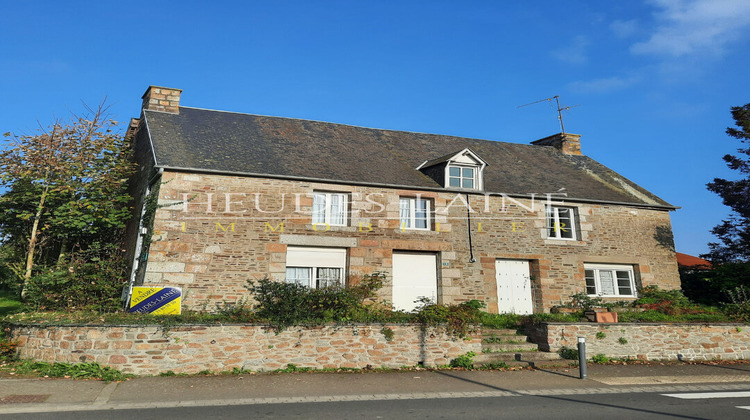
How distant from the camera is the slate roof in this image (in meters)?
13.2

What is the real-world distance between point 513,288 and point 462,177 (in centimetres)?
356

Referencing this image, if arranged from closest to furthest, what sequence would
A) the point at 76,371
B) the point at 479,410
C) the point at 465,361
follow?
the point at 479,410
the point at 76,371
the point at 465,361

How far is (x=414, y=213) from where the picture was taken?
553 inches

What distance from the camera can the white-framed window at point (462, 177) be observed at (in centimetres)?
1461

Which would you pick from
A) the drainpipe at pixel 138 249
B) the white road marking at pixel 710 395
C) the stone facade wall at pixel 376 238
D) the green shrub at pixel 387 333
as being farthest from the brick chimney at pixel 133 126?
the white road marking at pixel 710 395

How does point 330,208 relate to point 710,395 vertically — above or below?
above

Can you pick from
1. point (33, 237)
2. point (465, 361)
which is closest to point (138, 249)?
point (33, 237)

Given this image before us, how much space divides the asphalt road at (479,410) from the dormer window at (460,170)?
25.8 feet

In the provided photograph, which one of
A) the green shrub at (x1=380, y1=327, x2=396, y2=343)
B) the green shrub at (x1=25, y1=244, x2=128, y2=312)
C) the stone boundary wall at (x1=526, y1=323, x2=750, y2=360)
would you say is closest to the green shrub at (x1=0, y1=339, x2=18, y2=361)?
the green shrub at (x1=25, y1=244, x2=128, y2=312)

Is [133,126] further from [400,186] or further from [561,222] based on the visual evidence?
[561,222]

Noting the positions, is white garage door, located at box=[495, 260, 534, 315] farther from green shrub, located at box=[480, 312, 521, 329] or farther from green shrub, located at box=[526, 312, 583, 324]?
green shrub, located at box=[526, 312, 583, 324]

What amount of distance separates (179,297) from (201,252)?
70.1 inches

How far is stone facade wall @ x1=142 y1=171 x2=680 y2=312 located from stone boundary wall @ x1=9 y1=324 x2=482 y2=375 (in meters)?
2.59

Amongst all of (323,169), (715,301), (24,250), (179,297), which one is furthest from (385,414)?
(715,301)
